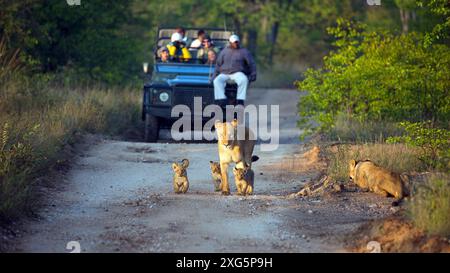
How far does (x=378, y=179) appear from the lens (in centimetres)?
1041

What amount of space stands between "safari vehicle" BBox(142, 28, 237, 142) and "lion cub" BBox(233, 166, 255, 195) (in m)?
5.49

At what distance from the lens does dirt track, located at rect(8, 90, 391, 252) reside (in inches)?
321

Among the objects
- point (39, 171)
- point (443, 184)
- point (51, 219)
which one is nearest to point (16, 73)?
point (39, 171)

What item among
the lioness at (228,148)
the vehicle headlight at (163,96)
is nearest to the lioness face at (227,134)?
the lioness at (228,148)

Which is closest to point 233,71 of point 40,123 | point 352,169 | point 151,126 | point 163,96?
point 163,96

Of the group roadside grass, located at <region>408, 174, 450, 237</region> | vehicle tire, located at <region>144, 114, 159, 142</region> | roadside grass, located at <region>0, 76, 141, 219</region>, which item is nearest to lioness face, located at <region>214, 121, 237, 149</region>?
roadside grass, located at <region>0, 76, 141, 219</region>

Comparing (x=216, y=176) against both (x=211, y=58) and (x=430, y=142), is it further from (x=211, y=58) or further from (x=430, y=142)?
(x=211, y=58)

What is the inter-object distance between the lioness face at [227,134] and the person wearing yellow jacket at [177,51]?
21.2 feet

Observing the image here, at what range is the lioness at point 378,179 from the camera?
1023cm

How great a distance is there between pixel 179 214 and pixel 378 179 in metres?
2.56

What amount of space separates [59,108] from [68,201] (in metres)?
6.07

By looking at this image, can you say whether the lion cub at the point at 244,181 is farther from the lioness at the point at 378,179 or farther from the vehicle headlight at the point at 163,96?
the vehicle headlight at the point at 163,96

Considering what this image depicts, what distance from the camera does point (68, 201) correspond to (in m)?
10.3
